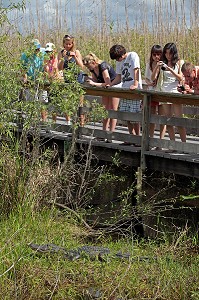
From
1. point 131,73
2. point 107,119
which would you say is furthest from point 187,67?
point 107,119

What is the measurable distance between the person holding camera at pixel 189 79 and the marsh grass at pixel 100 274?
223 centimetres

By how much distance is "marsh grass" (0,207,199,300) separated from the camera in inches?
230

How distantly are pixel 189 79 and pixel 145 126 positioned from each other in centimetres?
87

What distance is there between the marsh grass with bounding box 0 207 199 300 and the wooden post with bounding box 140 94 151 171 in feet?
4.88

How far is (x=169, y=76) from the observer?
8.85 metres

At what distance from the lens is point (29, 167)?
8141mm

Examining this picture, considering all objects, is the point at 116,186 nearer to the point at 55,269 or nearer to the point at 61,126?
the point at 61,126

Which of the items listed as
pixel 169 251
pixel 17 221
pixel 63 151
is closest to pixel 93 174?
pixel 63 151

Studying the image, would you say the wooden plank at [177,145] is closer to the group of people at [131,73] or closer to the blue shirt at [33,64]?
the group of people at [131,73]

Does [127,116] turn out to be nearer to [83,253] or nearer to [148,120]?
[148,120]

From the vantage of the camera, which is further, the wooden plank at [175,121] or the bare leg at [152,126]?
the bare leg at [152,126]

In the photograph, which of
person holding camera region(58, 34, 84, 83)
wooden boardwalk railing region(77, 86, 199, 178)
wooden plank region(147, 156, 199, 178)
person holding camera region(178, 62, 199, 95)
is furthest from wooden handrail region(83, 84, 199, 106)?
wooden plank region(147, 156, 199, 178)

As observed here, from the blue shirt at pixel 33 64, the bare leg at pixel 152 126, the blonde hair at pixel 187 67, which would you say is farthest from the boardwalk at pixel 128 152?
the blue shirt at pixel 33 64

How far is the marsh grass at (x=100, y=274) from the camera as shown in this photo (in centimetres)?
585
